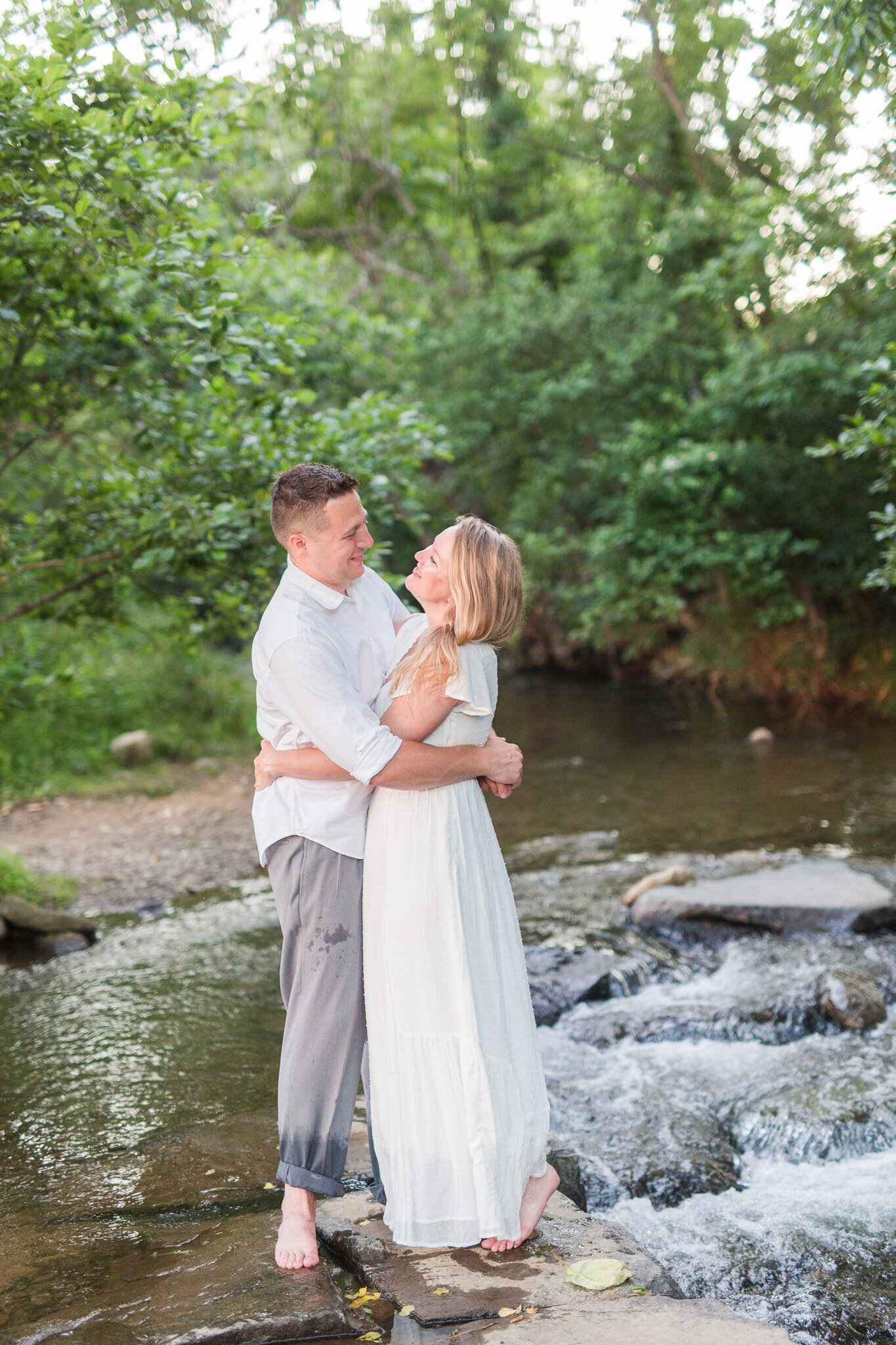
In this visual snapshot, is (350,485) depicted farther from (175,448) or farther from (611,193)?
(611,193)

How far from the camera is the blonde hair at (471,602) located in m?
2.72

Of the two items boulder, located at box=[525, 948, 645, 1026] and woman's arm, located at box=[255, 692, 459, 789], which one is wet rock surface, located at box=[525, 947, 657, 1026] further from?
woman's arm, located at box=[255, 692, 459, 789]

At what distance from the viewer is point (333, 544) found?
2.88 m

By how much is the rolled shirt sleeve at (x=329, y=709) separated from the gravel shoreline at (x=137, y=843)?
5.11 metres

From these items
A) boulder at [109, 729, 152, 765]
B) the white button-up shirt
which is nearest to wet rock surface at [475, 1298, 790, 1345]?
the white button-up shirt

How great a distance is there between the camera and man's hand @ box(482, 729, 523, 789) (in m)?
2.86

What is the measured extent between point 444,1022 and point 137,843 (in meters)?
6.60

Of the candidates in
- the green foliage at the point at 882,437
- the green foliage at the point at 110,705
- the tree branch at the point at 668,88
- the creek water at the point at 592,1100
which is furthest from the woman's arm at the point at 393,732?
the tree branch at the point at 668,88

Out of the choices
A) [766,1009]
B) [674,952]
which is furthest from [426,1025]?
[674,952]

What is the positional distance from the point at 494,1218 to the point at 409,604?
5.48 meters

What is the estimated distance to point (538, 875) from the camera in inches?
311

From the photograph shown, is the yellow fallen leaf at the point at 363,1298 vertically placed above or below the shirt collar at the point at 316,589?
below

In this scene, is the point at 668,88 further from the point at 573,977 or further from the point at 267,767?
the point at 267,767

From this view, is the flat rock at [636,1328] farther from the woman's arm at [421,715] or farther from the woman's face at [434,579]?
the woman's face at [434,579]
